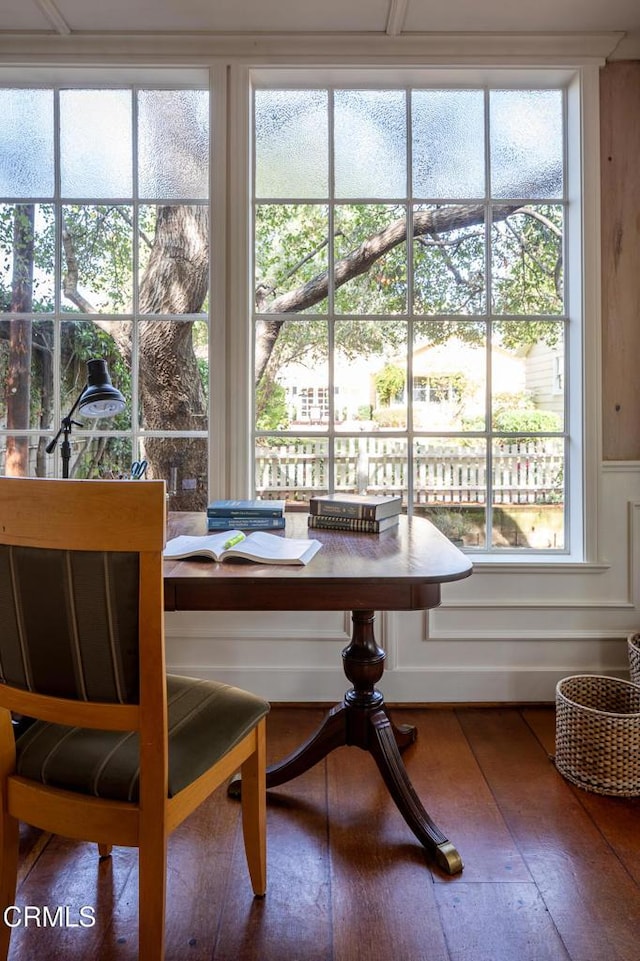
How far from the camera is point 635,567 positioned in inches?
91.6

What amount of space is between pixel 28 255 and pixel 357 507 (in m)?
1.74

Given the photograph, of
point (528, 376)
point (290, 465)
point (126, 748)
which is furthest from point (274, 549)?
point (528, 376)

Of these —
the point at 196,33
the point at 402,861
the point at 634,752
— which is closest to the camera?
the point at 402,861

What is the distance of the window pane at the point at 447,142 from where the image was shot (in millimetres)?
2381

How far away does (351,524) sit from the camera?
172cm

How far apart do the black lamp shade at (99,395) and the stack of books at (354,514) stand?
72 centimetres

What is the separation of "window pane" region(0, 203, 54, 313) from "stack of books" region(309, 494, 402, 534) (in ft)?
4.83

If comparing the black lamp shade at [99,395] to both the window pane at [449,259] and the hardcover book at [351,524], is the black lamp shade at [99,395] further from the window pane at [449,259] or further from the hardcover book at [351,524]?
the window pane at [449,259]

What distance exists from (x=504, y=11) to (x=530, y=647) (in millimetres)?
2358

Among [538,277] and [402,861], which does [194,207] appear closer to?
[538,277]

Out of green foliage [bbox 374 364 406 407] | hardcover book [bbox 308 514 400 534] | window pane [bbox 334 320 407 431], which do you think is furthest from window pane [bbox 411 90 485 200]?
hardcover book [bbox 308 514 400 534]

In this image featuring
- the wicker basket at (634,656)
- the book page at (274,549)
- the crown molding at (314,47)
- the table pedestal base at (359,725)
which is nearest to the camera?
the book page at (274,549)

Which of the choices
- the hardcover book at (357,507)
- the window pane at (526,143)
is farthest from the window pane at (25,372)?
the window pane at (526,143)

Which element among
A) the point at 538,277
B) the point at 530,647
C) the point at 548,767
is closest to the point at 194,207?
the point at 538,277
